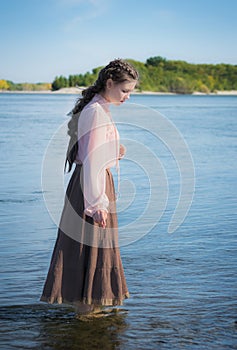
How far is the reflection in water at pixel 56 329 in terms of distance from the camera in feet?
14.6

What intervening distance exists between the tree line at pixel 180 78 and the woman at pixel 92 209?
5905 inches

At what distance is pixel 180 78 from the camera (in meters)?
165

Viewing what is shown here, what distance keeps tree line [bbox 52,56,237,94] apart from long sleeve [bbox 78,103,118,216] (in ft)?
486

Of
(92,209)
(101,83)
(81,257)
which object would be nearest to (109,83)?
(101,83)

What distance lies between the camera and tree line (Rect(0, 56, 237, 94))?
161m

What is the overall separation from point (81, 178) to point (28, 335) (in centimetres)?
112

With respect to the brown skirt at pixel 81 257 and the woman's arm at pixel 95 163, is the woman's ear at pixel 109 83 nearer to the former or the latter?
the woman's arm at pixel 95 163

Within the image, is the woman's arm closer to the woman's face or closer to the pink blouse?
the pink blouse

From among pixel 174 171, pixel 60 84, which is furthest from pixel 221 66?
pixel 174 171

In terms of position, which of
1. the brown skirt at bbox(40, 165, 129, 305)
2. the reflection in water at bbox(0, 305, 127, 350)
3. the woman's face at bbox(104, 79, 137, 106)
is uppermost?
the woman's face at bbox(104, 79, 137, 106)

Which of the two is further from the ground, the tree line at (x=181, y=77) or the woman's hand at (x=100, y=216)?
the tree line at (x=181, y=77)

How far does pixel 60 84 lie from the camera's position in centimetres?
16175

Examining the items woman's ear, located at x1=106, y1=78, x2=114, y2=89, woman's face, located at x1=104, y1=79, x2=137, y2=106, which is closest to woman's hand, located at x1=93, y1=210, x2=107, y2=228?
woman's face, located at x1=104, y1=79, x2=137, y2=106

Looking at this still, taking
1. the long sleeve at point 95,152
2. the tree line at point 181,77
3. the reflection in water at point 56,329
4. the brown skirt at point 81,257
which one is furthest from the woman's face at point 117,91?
the tree line at point 181,77
